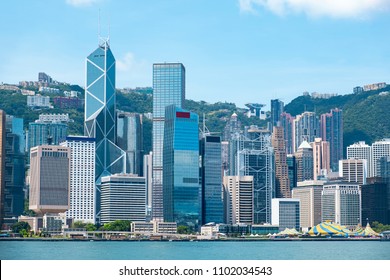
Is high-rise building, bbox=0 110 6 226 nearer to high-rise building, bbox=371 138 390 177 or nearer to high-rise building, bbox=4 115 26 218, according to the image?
high-rise building, bbox=4 115 26 218

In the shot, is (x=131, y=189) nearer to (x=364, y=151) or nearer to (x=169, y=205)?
(x=169, y=205)

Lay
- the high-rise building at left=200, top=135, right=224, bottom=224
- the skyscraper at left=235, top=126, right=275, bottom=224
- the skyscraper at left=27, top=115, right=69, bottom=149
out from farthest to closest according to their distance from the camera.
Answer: the skyscraper at left=27, top=115, right=69, bottom=149
the skyscraper at left=235, top=126, right=275, bottom=224
the high-rise building at left=200, top=135, right=224, bottom=224

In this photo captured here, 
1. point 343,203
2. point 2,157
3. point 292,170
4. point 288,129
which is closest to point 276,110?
point 288,129

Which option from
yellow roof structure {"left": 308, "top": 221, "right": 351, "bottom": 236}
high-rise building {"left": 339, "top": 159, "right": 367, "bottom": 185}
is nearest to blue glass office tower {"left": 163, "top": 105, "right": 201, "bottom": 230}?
yellow roof structure {"left": 308, "top": 221, "right": 351, "bottom": 236}

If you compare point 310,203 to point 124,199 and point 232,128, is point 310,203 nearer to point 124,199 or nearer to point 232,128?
point 232,128

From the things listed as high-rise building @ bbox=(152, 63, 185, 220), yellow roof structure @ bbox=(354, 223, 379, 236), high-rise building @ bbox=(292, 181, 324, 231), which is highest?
high-rise building @ bbox=(152, 63, 185, 220)

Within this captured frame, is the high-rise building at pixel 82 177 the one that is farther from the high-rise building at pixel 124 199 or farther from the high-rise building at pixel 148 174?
the high-rise building at pixel 148 174
